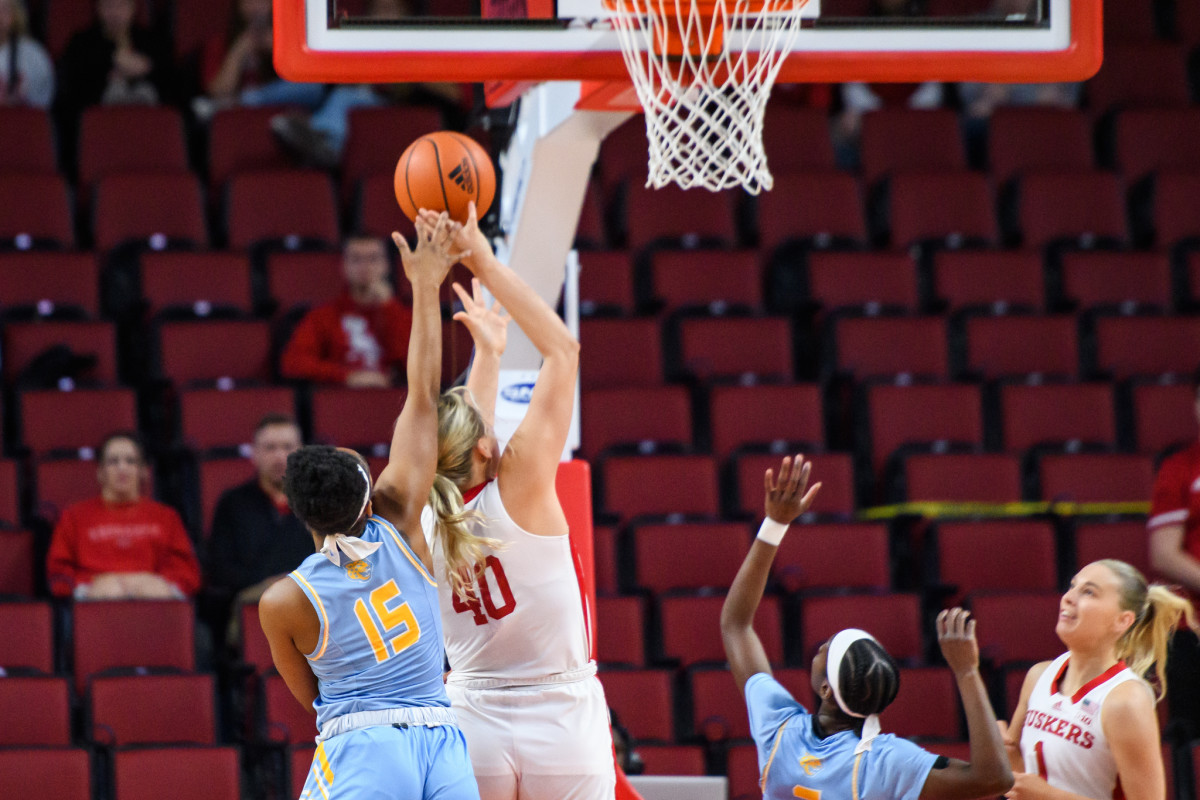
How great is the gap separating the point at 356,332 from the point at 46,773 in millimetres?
2840

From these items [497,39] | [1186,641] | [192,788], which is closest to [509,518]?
[497,39]

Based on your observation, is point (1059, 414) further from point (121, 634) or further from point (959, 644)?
point (121, 634)

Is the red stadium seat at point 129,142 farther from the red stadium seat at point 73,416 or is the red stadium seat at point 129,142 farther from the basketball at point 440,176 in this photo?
the basketball at point 440,176

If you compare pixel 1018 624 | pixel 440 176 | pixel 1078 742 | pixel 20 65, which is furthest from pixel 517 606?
pixel 20 65

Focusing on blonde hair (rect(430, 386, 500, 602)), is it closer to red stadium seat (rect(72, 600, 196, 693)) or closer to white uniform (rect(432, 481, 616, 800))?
white uniform (rect(432, 481, 616, 800))

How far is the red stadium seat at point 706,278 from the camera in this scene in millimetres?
8047

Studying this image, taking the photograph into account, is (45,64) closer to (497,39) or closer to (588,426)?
(588,426)

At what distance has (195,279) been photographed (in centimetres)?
774

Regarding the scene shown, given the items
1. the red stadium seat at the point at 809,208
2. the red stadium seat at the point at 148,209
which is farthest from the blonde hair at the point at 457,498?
the red stadium seat at the point at 809,208

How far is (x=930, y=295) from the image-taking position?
8.41m

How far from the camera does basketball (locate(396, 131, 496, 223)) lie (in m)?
3.94

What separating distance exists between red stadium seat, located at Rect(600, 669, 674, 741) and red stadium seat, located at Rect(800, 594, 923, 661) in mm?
770

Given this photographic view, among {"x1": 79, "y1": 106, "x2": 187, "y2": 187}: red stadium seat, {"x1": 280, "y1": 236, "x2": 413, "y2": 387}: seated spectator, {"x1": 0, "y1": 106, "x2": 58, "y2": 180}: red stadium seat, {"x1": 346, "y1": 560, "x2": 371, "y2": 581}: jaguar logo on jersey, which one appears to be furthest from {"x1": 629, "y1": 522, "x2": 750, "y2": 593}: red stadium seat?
{"x1": 0, "y1": 106, "x2": 58, "y2": 180}: red stadium seat

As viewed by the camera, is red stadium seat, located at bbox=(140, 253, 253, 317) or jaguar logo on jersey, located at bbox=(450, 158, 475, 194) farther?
red stadium seat, located at bbox=(140, 253, 253, 317)
